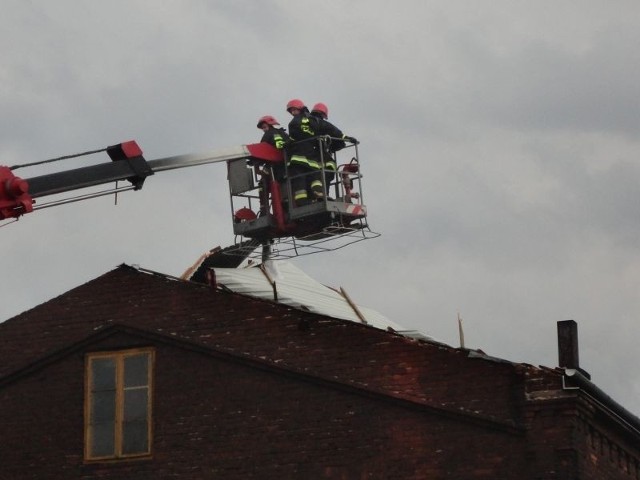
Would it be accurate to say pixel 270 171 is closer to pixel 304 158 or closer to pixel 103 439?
pixel 304 158

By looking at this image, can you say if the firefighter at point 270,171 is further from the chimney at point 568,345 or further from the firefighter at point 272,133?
the chimney at point 568,345

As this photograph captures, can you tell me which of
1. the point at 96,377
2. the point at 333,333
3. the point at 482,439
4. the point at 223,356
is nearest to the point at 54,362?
the point at 96,377

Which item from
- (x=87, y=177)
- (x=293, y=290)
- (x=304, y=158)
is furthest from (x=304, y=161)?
(x=87, y=177)

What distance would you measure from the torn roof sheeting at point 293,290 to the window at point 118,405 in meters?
2.80

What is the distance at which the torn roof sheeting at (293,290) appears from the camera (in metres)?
27.9

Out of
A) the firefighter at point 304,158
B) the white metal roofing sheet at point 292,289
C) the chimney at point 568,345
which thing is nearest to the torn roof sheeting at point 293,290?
A: the white metal roofing sheet at point 292,289

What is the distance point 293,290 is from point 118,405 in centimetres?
515

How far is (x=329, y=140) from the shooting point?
90.2 feet

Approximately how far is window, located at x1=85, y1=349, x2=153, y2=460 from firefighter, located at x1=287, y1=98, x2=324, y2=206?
4.09 metres

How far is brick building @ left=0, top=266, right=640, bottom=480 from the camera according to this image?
2247 centimetres

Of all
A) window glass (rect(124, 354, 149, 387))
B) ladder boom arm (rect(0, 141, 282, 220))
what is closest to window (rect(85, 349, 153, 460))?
window glass (rect(124, 354, 149, 387))

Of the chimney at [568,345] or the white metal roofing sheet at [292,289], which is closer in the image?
the chimney at [568,345]

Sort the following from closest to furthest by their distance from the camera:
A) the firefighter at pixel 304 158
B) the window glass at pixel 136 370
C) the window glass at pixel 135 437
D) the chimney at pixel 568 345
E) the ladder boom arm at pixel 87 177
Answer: the ladder boom arm at pixel 87 177
the chimney at pixel 568 345
the window glass at pixel 135 437
the window glass at pixel 136 370
the firefighter at pixel 304 158

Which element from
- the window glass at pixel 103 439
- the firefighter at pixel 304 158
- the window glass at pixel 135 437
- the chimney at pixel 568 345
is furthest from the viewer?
the firefighter at pixel 304 158
